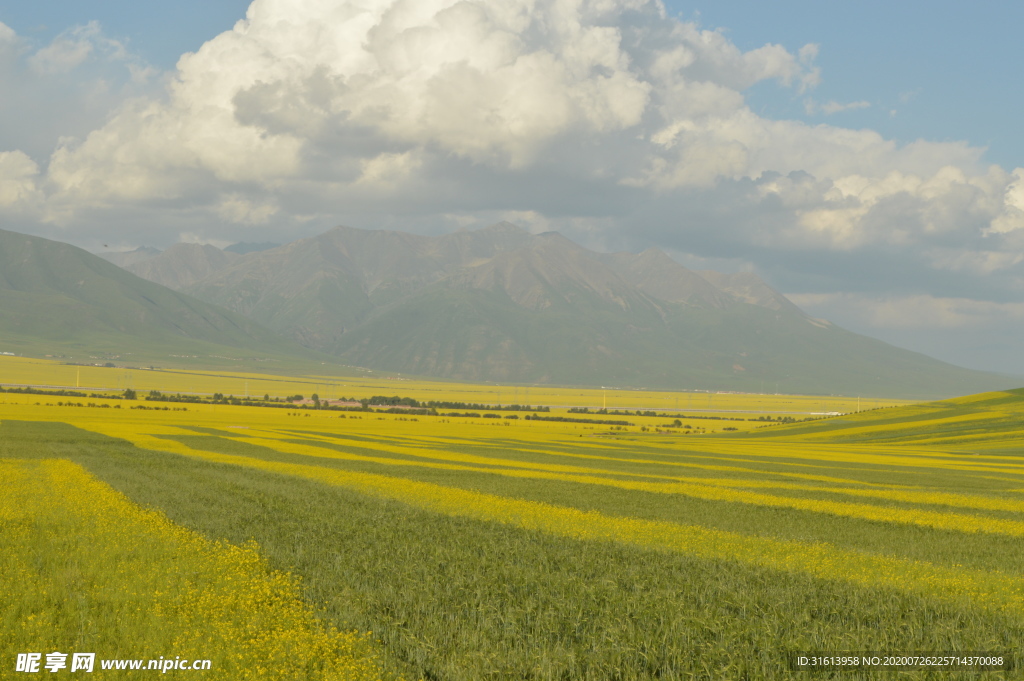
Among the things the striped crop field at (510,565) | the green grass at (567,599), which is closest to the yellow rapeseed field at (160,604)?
the striped crop field at (510,565)

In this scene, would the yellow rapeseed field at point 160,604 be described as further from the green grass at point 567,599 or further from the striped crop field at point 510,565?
the green grass at point 567,599

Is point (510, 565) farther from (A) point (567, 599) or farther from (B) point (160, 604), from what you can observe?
(B) point (160, 604)

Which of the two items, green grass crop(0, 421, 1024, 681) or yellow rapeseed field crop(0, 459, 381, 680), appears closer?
yellow rapeseed field crop(0, 459, 381, 680)

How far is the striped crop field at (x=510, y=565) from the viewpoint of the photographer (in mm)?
13773

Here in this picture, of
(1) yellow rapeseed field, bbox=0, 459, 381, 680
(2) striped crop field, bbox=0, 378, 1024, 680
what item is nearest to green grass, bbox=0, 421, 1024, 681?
(2) striped crop field, bbox=0, 378, 1024, 680

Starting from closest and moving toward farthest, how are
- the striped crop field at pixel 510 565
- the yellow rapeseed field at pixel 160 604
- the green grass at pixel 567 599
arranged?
1. the yellow rapeseed field at pixel 160 604
2. the green grass at pixel 567 599
3. the striped crop field at pixel 510 565

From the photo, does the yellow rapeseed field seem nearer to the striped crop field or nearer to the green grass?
the striped crop field

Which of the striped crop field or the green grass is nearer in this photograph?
the green grass

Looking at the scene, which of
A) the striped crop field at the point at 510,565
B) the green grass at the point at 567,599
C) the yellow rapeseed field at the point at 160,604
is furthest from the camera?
the striped crop field at the point at 510,565

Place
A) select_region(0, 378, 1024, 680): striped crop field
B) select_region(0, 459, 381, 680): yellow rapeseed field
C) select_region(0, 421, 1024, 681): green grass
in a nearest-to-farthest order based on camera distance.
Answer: select_region(0, 459, 381, 680): yellow rapeseed field → select_region(0, 421, 1024, 681): green grass → select_region(0, 378, 1024, 680): striped crop field

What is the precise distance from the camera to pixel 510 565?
20.3 meters

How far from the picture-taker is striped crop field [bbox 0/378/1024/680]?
13773 millimetres

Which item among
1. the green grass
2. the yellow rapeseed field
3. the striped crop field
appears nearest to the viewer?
the yellow rapeseed field

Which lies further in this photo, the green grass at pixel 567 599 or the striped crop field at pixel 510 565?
the striped crop field at pixel 510 565
